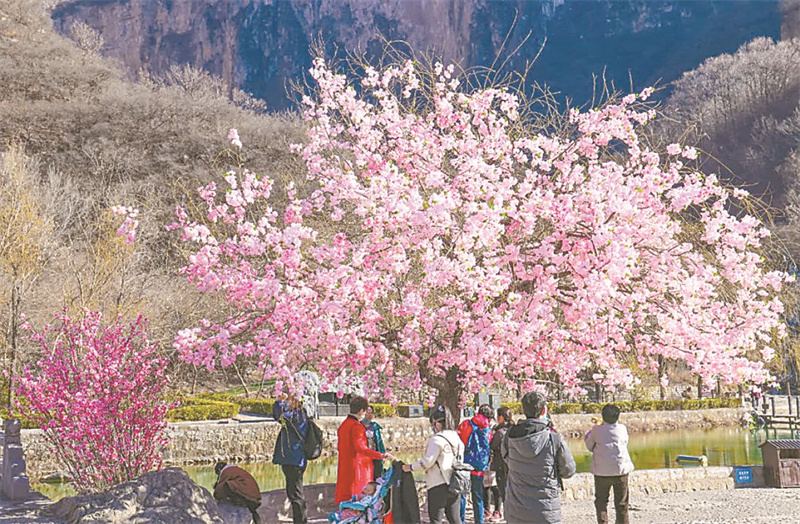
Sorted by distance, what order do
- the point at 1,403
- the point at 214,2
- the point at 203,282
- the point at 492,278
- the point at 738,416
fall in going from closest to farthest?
the point at 492,278, the point at 203,282, the point at 1,403, the point at 738,416, the point at 214,2

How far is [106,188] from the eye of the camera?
35.7m

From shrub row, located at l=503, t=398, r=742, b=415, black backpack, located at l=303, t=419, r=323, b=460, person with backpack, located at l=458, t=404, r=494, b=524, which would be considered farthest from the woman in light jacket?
shrub row, located at l=503, t=398, r=742, b=415

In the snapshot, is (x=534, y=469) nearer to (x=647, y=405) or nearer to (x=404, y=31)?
(x=647, y=405)

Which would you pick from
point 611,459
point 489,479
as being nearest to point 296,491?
point 489,479

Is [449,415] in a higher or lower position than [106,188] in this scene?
lower

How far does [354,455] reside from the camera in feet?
27.2

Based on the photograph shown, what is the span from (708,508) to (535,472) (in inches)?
231

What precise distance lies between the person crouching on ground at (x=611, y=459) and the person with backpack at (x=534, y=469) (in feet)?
6.59

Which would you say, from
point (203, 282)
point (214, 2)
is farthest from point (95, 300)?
point (214, 2)

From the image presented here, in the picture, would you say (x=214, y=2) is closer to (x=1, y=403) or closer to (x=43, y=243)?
(x=43, y=243)

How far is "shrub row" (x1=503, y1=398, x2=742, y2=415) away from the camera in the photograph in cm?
2884

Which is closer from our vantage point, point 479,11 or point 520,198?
point 520,198

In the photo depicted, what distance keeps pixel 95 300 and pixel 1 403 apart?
360 centimetres

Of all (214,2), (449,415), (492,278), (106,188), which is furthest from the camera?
(214,2)
